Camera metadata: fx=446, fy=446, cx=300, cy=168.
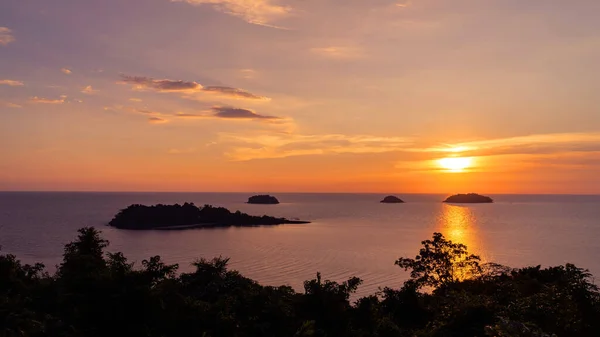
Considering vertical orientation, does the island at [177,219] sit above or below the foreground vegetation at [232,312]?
below

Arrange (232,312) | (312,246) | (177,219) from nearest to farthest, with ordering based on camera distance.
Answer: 1. (232,312)
2. (312,246)
3. (177,219)

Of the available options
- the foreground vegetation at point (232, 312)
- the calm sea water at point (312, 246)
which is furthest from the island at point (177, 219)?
the foreground vegetation at point (232, 312)

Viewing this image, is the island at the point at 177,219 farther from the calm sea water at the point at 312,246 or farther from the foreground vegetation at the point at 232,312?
the foreground vegetation at the point at 232,312

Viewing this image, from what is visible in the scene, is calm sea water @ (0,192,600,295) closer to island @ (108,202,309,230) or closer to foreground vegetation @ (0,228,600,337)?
island @ (108,202,309,230)

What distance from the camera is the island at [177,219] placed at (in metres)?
159

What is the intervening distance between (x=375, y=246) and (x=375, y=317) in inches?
3671

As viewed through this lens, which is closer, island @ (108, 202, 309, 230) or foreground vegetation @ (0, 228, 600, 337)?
foreground vegetation @ (0, 228, 600, 337)

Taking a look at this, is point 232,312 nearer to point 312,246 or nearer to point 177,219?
point 312,246

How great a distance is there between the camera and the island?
159250 millimetres

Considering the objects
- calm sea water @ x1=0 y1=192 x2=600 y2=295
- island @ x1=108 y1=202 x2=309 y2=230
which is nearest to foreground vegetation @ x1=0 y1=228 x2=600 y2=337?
calm sea water @ x1=0 y1=192 x2=600 y2=295

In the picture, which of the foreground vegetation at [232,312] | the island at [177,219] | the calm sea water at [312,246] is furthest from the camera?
the island at [177,219]

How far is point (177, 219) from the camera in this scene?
16875 cm

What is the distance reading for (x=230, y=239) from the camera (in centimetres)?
13288

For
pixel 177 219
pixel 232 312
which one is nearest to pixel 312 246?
pixel 177 219
